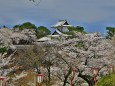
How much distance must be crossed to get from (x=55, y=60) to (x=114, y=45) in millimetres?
4088

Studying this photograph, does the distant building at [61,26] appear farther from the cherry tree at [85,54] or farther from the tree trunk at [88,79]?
the tree trunk at [88,79]

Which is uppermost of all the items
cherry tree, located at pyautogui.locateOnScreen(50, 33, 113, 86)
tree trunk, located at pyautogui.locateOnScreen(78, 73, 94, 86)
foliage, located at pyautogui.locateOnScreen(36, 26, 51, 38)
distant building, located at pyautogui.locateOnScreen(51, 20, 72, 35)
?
distant building, located at pyautogui.locateOnScreen(51, 20, 72, 35)

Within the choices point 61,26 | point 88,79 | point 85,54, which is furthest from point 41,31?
point 88,79

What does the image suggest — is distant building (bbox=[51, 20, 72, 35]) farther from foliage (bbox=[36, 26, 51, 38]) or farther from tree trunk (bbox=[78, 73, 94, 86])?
tree trunk (bbox=[78, 73, 94, 86])

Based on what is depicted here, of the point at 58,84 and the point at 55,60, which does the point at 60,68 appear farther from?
the point at 58,84

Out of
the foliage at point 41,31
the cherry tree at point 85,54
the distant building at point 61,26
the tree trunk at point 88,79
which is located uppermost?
the distant building at point 61,26

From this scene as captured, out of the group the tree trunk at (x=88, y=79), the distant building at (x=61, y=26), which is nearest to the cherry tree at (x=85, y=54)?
the tree trunk at (x=88, y=79)

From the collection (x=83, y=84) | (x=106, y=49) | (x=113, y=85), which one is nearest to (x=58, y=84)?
(x=83, y=84)

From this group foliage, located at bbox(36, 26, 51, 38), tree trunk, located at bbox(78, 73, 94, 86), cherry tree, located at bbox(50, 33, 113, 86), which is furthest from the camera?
foliage, located at bbox(36, 26, 51, 38)

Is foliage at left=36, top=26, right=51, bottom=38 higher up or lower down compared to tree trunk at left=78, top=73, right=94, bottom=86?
higher up

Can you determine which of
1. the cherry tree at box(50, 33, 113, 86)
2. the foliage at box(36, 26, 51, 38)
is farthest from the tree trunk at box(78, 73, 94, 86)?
the foliage at box(36, 26, 51, 38)

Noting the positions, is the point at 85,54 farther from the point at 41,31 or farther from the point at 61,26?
the point at 61,26

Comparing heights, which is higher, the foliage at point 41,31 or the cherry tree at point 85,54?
the foliage at point 41,31

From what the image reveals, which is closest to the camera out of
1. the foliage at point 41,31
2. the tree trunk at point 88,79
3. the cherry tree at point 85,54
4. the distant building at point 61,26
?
the tree trunk at point 88,79
